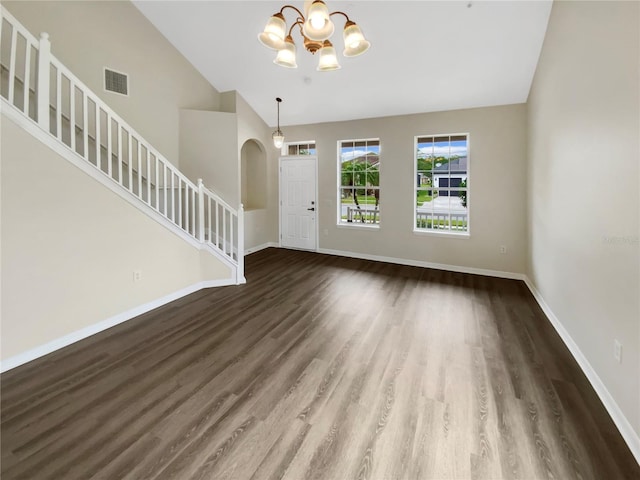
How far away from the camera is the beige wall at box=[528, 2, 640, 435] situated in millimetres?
1856

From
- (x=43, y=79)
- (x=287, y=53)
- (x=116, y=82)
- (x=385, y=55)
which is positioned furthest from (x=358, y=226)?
(x=43, y=79)

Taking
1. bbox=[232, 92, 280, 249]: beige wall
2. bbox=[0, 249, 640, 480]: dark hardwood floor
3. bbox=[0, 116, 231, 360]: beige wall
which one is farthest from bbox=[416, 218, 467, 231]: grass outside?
bbox=[0, 116, 231, 360]: beige wall

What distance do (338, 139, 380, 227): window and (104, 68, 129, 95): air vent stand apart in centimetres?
383

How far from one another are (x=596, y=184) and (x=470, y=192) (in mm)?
3021

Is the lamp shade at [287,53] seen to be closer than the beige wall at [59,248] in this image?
No

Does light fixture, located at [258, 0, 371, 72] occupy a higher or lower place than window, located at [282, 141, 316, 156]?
lower

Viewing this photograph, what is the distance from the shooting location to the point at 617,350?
2.00 meters

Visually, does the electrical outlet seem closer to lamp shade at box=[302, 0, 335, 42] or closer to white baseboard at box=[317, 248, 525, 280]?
lamp shade at box=[302, 0, 335, 42]

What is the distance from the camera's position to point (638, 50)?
178 cm

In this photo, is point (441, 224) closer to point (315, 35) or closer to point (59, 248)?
point (315, 35)

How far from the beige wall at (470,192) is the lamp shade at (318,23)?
3.76 m

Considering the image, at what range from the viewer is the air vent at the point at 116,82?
441 centimetres

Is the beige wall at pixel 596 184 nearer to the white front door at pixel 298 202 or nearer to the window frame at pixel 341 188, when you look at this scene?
the window frame at pixel 341 188

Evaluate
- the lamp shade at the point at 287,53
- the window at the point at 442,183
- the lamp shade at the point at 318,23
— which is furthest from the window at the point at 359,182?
the lamp shade at the point at 318,23
